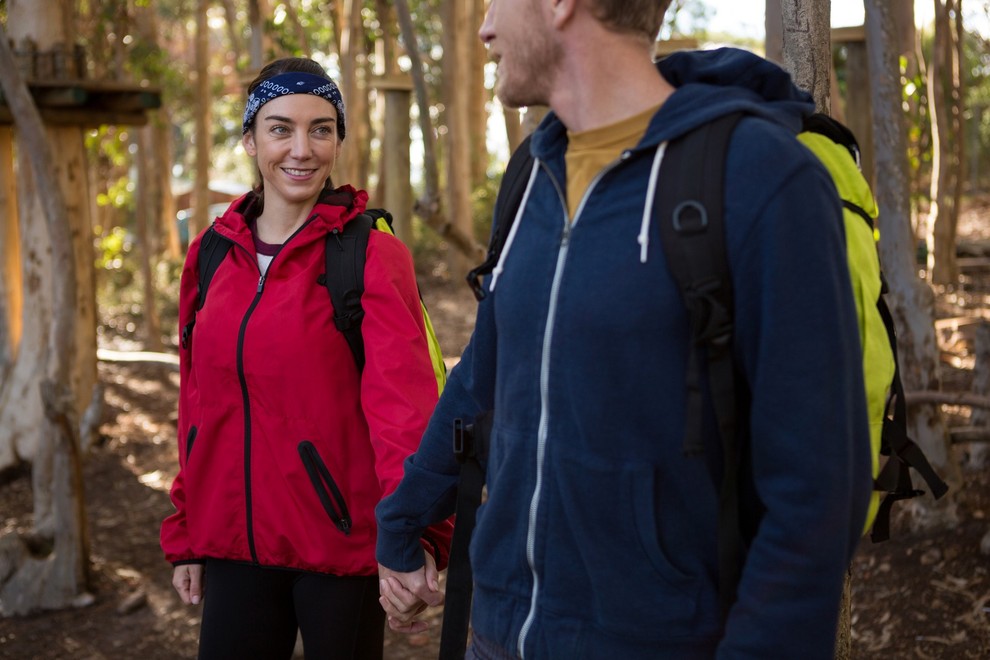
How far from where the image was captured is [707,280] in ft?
5.21

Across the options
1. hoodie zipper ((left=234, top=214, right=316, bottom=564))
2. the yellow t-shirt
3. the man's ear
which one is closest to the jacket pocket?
hoodie zipper ((left=234, top=214, right=316, bottom=564))

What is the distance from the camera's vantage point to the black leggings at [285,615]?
9.29ft

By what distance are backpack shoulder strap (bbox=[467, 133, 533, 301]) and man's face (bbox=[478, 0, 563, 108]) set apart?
11 centimetres

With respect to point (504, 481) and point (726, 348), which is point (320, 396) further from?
point (726, 348)

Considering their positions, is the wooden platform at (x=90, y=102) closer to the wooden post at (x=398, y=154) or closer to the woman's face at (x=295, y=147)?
the wooden post at (x=398, y=154)

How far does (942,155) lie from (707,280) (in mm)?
11243

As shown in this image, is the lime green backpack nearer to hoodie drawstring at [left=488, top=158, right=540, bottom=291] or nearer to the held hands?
hoodie drawstring at [left=488, top=158, right=540, bottom=291]

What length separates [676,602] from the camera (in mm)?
1686

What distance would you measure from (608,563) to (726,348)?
1.24 feet

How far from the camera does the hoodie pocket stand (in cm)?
280

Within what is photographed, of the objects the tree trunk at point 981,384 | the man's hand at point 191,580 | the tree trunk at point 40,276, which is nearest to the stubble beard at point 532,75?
the man's hand at point 191,580

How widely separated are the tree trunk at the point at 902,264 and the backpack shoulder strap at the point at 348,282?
Answer: 3.15 m

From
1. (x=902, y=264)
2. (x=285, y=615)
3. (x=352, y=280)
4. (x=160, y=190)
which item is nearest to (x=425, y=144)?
(x=902, y=264)

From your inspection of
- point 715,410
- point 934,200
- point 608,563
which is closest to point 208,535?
point 608,563
